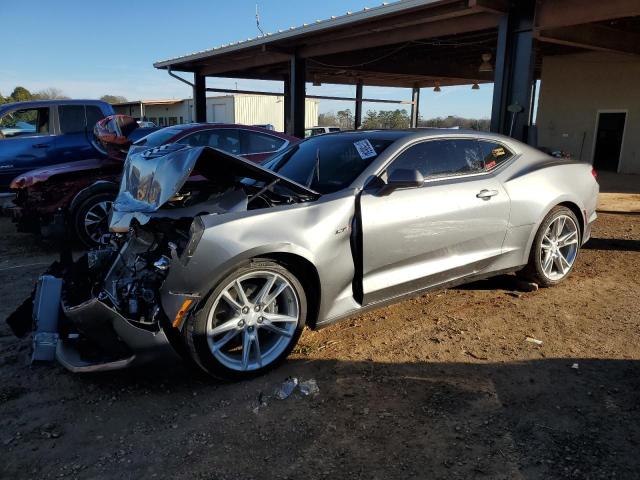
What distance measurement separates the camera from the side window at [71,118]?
916 cm

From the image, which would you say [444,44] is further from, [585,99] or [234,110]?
[234,110]

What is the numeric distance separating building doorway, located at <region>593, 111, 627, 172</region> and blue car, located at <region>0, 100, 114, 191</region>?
14673mm

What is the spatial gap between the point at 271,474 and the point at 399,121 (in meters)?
39.0

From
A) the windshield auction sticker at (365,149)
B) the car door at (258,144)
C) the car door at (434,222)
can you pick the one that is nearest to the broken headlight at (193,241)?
the car door at (434,222)

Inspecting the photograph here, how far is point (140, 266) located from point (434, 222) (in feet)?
7.10

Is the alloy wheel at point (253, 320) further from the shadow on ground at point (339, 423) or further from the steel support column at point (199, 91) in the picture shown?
the steel support column at point (199, 91)

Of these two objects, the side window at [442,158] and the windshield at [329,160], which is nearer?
the windshield at [329,160]

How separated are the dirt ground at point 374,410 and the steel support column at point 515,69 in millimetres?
5787

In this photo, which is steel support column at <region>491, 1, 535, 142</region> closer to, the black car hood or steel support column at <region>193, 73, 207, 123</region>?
the black car hood

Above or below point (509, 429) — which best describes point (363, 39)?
above

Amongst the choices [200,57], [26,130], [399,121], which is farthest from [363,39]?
[399,121]

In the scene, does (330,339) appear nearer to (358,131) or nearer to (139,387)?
(139,387)

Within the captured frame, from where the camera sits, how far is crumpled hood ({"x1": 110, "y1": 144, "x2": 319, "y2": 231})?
3240mm

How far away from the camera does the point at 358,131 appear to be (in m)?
4.68
